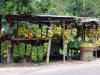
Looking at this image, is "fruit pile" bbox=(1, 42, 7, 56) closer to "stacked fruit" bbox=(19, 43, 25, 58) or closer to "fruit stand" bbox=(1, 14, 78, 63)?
"fruit stand" bbox=(1, 14, 78, 63)

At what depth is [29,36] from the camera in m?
10.9

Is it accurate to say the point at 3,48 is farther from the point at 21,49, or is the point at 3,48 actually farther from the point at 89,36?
the point at 89,36

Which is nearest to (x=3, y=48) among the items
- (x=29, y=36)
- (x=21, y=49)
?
(x=21, y=49)

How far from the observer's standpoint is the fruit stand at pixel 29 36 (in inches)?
429

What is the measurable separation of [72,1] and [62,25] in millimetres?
11242

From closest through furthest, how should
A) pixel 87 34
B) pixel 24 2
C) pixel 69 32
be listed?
pixel 24 2
pixel 69 32
pixel 87 34

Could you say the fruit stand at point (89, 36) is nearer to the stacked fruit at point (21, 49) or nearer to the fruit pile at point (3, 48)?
the stacked fruit at point (21, 49)

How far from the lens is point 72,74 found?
8.39 metres

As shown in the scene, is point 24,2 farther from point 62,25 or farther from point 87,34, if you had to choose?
point 87,34

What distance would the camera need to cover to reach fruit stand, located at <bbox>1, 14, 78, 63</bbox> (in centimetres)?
1089

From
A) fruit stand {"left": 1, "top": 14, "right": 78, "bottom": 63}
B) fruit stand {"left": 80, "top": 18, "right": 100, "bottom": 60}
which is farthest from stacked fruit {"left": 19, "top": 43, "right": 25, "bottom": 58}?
fruit stand {"left": 80, "top": 18, "right": 100, "bottom": 60}

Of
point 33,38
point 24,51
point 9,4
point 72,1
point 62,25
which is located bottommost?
point 24,51

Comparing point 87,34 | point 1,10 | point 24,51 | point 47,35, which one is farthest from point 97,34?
point 1,10

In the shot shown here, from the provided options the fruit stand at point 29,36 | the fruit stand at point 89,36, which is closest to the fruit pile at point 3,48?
the fruit stand at point 29,36
